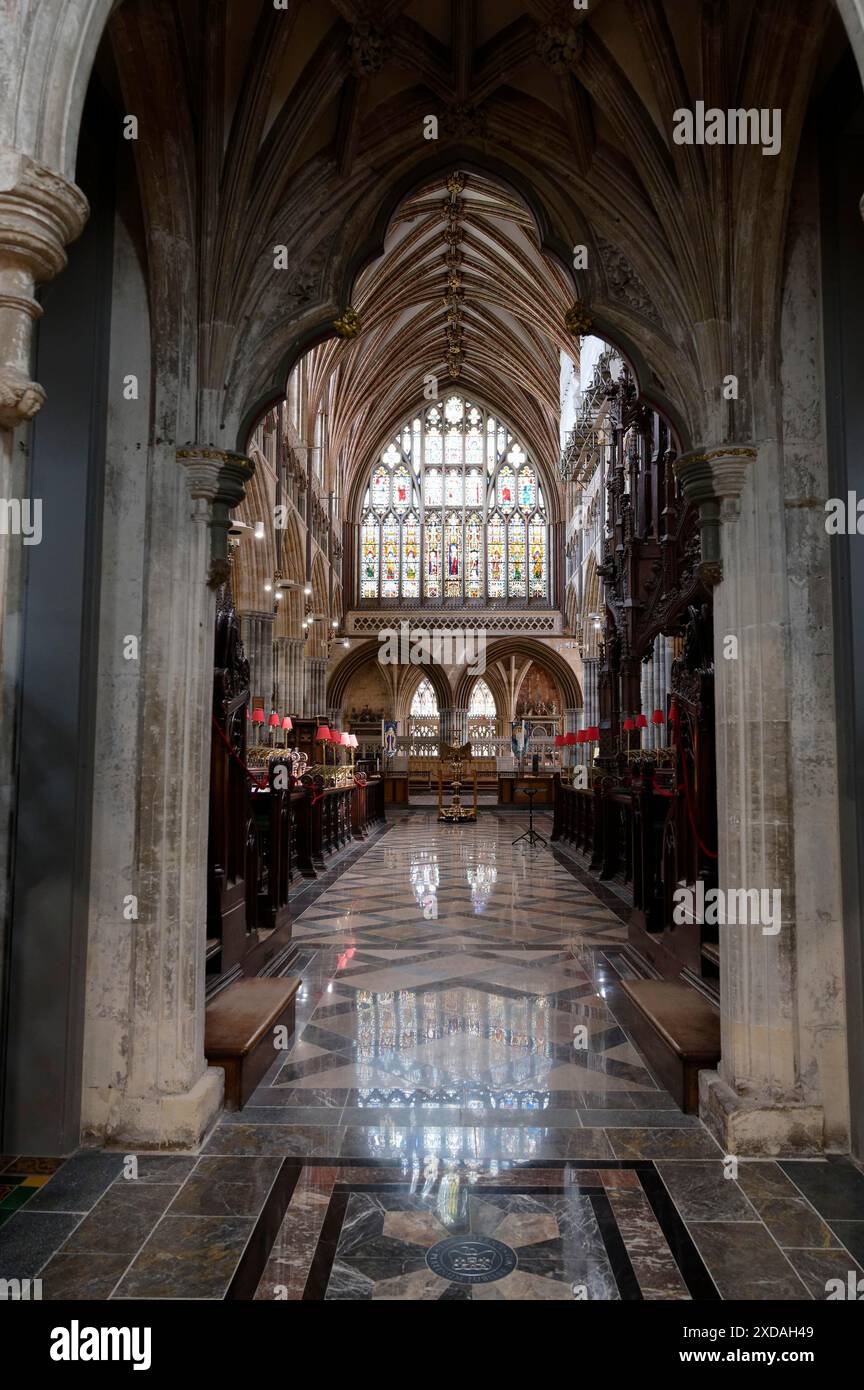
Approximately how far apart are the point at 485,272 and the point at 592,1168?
23.3 metres

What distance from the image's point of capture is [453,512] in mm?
30703

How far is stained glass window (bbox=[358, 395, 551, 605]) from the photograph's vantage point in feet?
99.8

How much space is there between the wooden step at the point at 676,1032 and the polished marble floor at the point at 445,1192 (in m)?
0.08

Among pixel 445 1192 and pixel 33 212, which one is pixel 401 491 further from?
pixel 33 212

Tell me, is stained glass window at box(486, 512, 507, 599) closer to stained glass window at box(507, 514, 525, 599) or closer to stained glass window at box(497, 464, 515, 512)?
stained glass window at box(507, 514, 525, 599)

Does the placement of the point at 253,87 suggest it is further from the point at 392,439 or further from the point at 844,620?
the point at 392,439

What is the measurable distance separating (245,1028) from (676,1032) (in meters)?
2.00

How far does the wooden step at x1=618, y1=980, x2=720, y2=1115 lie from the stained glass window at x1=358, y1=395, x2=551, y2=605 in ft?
86.1

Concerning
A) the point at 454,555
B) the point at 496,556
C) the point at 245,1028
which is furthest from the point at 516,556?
the point at 245,1028

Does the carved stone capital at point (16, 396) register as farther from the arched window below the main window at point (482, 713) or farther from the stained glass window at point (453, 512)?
the arched window below the main window at point (482, 713)

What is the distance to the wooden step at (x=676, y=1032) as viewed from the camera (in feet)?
11.9
